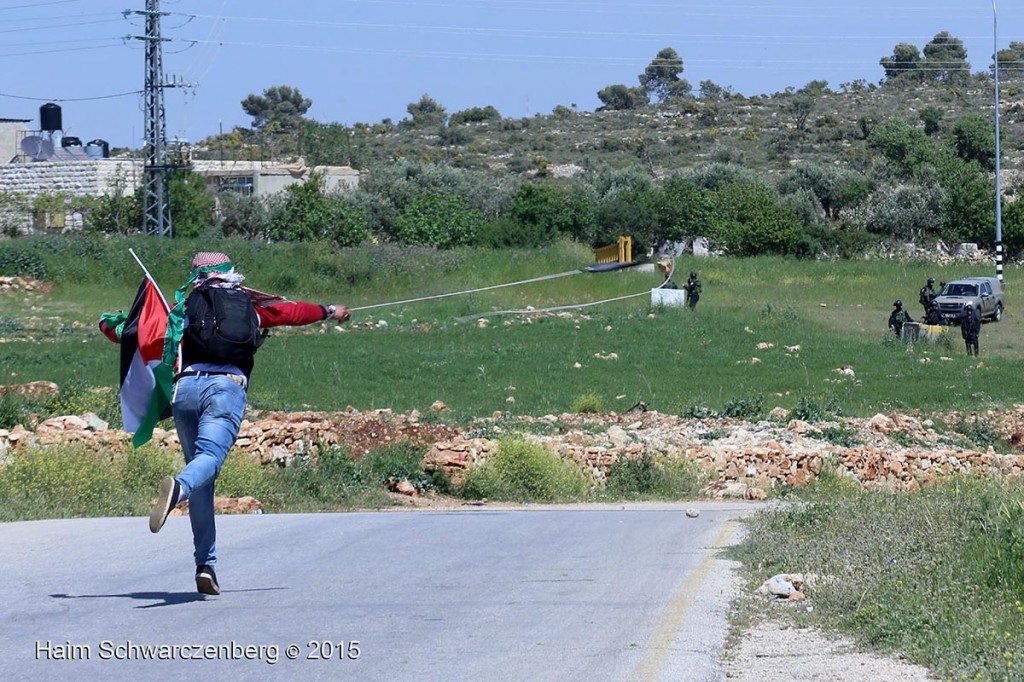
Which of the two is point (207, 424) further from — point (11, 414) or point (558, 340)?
point (558, 340)

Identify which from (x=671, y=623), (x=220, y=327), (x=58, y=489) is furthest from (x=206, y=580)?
(x=58, y=489)

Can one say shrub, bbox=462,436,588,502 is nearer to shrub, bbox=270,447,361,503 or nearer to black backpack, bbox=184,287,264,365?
shrub, bbox=270,447,361,503

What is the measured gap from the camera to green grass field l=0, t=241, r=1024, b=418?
29250 mm

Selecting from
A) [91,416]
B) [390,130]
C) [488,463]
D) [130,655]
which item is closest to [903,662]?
[130,655]

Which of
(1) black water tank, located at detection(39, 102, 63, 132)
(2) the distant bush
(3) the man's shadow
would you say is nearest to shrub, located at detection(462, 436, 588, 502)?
(3) the man's shadow

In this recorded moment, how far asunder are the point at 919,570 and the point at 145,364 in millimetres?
4827

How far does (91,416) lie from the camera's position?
19422mm

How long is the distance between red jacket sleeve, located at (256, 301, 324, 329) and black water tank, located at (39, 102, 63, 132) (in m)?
79.0

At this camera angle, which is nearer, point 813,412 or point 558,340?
point 813,412

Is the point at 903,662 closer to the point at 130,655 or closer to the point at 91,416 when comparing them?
the point at 130,655

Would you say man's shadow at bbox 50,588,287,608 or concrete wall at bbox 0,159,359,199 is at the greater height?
concrete wall at bbox 0,159,359,199

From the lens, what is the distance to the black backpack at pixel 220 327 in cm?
Answer: 816

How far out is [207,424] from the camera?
8078 mm

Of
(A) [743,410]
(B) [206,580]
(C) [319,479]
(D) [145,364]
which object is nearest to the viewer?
(B) [206,580]
